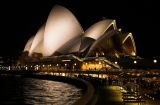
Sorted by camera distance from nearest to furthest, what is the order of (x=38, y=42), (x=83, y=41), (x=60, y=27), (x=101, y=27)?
(x=101, y=27)
(x=60, y=27)
(x=83, y=41)
(x=38, y=42)

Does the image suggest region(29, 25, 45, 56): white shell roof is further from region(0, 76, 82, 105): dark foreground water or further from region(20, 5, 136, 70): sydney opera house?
region(0, 76, 82, 105): dark foreground water

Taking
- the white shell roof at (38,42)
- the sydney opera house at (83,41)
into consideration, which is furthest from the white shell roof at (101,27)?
the white shell roof at (38,42)

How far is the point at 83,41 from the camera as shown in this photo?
66562mm

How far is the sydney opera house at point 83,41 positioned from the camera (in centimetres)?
6444

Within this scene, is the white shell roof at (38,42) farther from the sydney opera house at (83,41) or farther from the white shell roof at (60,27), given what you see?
the white shell roof at (60,27)

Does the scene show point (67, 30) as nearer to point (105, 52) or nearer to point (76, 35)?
point (76, 35)

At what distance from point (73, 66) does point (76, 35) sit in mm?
9086

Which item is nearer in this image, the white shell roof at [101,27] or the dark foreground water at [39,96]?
the dark foreground water at [39,96]

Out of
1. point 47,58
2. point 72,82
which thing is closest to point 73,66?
point 47,58

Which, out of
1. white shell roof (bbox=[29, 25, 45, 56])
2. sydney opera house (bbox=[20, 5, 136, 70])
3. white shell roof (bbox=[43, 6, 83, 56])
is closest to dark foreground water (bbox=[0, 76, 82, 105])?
sydney opera house (bbox=[20, 5, 136, 70])

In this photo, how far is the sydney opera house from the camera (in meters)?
64.4

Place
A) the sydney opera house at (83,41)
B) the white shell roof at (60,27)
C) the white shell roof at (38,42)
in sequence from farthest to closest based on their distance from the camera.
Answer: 1. the white shell roof at (38,42)
2. the white shell roof at (60,27)
3. the sydney opera house at (83,41)

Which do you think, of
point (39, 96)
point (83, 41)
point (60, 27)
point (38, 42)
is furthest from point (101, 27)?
point (39, 96)

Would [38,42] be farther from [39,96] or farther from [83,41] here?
[39,96]
